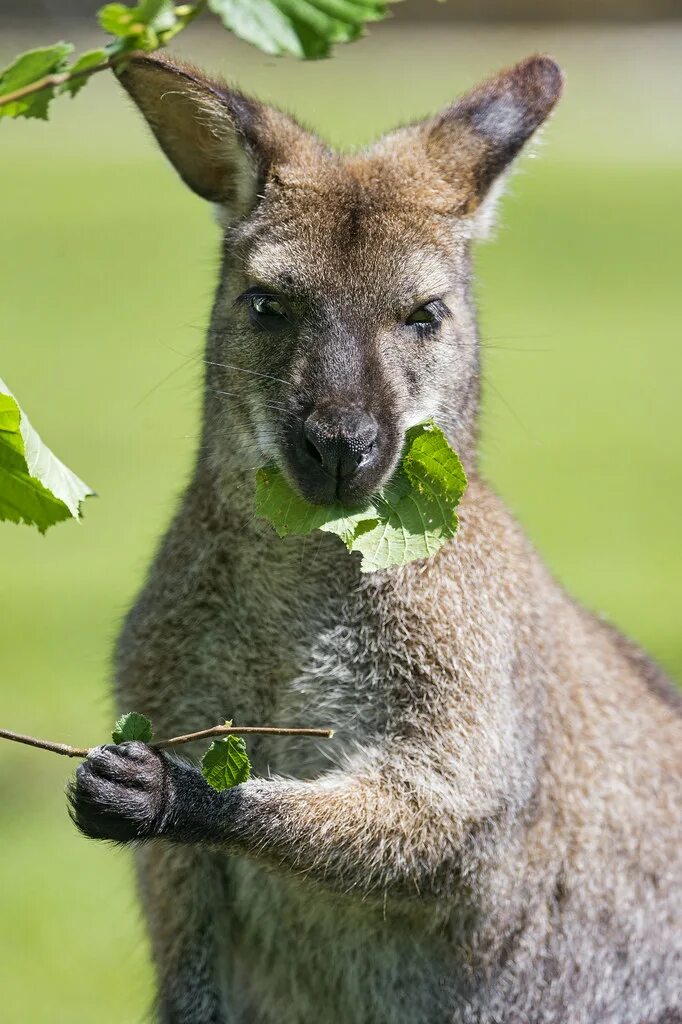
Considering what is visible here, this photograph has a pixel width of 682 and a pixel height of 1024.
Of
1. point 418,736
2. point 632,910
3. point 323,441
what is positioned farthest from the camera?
point 632,910

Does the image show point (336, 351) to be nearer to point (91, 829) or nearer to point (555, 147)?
point (91, 829)

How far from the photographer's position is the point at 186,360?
5.12 meters

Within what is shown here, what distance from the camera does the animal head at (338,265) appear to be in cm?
393

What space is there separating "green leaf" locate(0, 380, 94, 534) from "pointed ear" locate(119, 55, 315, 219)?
1.38 meters

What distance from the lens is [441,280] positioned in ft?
14.1

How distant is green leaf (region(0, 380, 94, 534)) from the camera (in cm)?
315

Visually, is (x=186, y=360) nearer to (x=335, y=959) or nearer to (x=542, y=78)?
(x=542, y=78)

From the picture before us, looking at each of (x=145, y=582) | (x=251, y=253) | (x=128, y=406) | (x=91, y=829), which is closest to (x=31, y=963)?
(x=145, y=582)

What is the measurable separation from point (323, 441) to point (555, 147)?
19.3m

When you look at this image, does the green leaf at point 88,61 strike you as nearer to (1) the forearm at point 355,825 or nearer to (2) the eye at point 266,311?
(2) the eye at point 266,311

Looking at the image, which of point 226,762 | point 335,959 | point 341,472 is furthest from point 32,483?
point 335,959

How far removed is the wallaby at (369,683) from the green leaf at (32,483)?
0.77 metres

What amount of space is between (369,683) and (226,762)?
2.96 feet

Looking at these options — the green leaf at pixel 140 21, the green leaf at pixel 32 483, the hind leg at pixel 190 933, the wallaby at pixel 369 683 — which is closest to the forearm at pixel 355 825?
the wallaby at pixel 369 683
